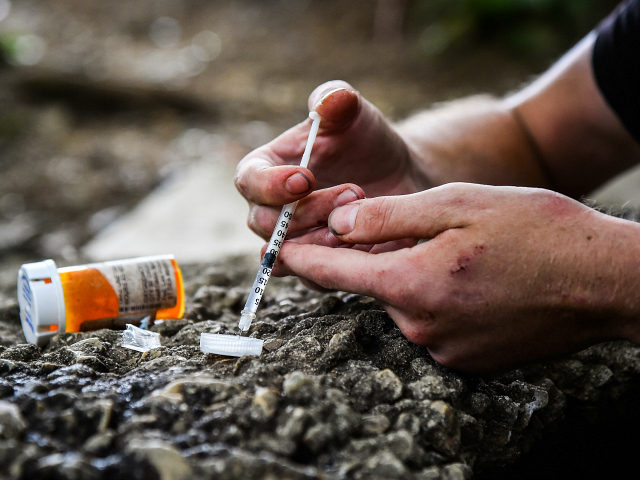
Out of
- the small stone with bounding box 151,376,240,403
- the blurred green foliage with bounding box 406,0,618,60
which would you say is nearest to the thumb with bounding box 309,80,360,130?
the small stone with bounding box 151,376,240,403

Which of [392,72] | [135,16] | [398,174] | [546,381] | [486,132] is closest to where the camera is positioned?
[546,381]

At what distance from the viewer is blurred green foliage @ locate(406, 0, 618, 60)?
4445 millimetres

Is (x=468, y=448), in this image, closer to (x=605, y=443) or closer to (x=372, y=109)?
(x=605, y=443)

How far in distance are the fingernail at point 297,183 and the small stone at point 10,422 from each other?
0.54 meters

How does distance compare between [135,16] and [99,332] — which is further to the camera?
[135,16]

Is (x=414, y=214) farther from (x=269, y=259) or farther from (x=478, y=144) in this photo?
(x=478, y=144)

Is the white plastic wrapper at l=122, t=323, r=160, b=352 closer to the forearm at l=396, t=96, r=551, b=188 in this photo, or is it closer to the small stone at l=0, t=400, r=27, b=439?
the small stone at l=0, t=400, r=27, b=439

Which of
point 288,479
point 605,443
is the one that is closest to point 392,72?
point 605,443

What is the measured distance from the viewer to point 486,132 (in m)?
1.74

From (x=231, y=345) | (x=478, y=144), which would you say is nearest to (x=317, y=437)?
(x=231, y=345)

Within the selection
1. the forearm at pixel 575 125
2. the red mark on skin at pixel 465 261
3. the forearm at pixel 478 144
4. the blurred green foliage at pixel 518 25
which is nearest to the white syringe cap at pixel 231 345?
the red mark on skin at pixel 465 261

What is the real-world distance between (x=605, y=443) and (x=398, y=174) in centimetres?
70

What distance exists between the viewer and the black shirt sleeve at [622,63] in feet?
5.12

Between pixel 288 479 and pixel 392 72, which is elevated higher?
pixel 392 72
